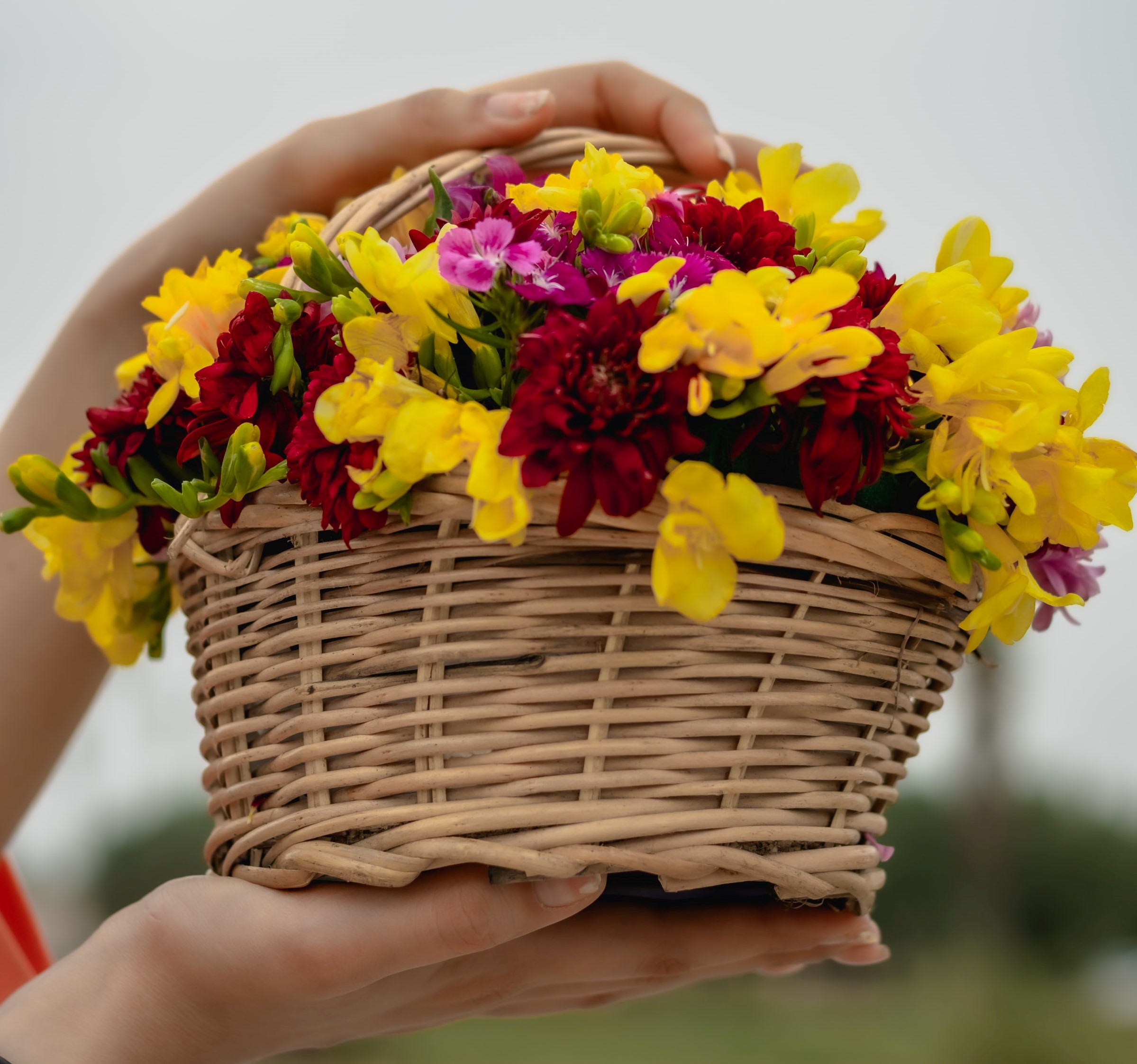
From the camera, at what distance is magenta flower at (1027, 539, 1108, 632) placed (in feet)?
2.16

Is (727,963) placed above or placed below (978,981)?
above

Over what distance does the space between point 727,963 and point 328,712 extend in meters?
0.36

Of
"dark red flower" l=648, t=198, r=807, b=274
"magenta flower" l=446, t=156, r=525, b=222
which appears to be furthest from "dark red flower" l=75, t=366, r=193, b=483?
"dark red flower" l=648, t=198, r=807, b=274

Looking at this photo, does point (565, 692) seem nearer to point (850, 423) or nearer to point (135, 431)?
point (850, 423)

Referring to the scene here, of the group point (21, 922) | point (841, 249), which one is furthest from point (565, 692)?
point (21, 922)

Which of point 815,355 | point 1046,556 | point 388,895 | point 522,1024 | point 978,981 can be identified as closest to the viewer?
point 815,355

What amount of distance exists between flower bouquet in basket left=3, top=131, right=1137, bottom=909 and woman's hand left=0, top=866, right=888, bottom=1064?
4 cm

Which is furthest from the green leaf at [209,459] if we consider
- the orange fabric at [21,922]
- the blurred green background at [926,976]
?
the blurred green background at [926,976]

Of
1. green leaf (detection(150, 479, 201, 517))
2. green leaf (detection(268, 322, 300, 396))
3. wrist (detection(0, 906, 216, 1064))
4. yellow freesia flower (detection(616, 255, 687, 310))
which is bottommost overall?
wrist (detection(0, 906, 216, 1064))

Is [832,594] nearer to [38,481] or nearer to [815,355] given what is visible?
[815,355]

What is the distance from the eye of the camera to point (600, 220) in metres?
0.52

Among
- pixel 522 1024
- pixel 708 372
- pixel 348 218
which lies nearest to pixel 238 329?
pixel 348 218

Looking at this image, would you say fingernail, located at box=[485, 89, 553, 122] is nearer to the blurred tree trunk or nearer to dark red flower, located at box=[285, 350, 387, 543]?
dark red flower, located at box=[285, 350, 387, 543]

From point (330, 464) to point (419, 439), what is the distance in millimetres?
60
